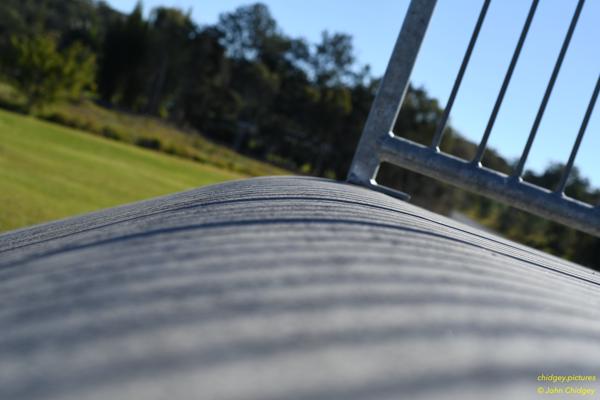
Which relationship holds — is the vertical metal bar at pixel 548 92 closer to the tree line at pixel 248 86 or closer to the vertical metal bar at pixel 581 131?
the vertical metal bar at pixel 581 131

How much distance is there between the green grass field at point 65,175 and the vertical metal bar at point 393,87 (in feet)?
29.4

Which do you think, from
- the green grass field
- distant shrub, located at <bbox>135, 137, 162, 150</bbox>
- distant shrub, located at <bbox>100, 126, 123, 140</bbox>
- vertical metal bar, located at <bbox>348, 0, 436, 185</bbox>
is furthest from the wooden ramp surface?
distant shrub, located at <bbox>135, 137, 162, 150</bbox>

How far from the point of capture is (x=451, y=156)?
264cm

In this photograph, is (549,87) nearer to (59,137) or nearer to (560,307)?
(560,307)

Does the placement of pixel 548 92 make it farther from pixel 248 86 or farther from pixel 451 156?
pixel 248 86

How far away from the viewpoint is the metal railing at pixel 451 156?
2541 millimetres

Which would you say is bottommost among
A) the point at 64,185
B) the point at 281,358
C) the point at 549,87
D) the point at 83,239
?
the point at 64,185

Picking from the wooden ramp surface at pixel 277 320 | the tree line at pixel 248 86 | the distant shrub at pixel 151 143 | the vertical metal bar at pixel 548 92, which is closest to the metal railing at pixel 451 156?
the vertical metal bar at pixel 548 92

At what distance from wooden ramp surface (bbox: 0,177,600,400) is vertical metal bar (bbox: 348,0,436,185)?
153cm

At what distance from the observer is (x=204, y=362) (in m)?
0.72

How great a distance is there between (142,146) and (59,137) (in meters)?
11.1

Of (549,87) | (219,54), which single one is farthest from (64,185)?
(219,54)

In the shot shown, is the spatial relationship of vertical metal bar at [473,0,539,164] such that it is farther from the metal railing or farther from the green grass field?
the green grass field

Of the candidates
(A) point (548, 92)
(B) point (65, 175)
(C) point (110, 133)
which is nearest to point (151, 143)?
(C) point (110, 133)
